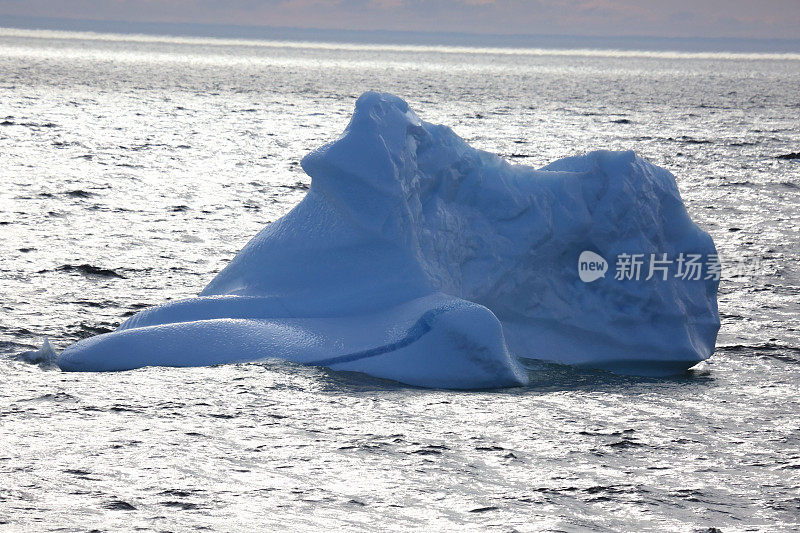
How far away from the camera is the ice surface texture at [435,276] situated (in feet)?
19.8

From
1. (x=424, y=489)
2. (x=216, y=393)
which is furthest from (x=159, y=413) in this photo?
(x=424, y=489)

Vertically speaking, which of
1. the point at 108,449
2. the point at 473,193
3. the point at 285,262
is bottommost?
the point at 108,449

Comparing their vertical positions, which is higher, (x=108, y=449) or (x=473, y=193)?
(x=473, y=193)

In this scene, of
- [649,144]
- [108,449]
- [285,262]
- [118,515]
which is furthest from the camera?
[649,144]

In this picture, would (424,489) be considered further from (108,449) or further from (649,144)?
(649,144)

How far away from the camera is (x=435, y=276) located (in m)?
6.49

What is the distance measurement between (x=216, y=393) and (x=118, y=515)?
1.54 metres

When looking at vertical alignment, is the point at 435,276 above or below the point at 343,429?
above

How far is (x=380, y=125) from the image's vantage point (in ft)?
21.7

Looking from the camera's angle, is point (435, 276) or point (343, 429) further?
point (435, 276)

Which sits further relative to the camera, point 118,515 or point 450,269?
point 450,269

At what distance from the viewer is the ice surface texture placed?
6.02m

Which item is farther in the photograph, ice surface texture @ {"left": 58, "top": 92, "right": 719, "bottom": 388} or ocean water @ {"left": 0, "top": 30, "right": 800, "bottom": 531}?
ice surface texture @ {"left": 58, "top": 92, "right": 719, "bottom": 388}

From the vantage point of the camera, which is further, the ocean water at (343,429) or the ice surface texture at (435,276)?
the ice surface texture at (435,276)
